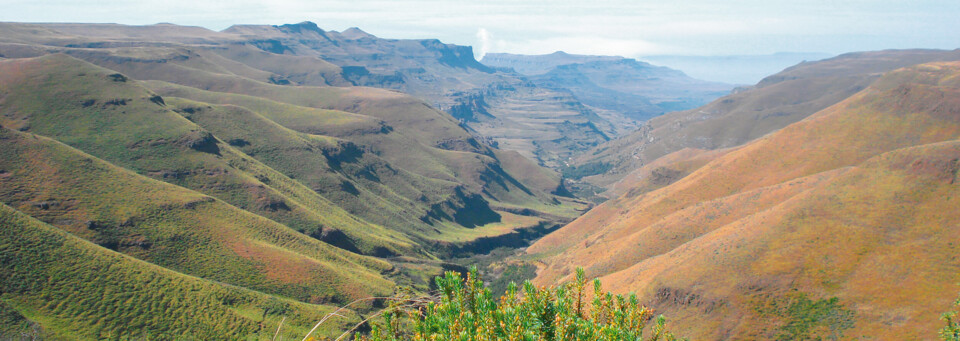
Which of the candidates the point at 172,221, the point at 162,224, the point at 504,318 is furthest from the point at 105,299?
the point at 504,318

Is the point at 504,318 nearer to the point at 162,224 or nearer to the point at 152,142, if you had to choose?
the point at 162,224

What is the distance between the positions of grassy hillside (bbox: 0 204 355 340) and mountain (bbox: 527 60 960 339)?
57.1 meters

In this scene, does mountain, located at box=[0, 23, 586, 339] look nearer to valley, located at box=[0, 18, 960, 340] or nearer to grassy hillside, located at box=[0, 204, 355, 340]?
grassy hillside, located at box=[0, 204, 355, 340]

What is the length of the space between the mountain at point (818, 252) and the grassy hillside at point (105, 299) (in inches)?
2249

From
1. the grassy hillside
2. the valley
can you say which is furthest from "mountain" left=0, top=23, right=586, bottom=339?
the valley

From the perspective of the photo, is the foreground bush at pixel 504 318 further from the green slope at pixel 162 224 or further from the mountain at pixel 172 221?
the green slope at pixel 162 224

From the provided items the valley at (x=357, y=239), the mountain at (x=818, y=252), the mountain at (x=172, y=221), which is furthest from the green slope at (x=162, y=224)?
the mountain at (x=818, y=252)

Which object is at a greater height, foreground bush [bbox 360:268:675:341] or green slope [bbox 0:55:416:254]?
foreground bush [bbox 360:268:675:341]

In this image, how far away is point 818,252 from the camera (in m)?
78.1

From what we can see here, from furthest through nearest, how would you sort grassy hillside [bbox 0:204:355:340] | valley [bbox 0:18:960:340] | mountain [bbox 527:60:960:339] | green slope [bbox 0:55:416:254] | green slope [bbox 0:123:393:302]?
green slope [bbox 0:55:416:254]
green slope [bbox 0:123:393:302]
mountain [bbox 527:60:960:339]
valley [bbox 0:18:960:340]
grassy hillside [bbox 0:204:355:340]

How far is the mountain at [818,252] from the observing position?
67.1m

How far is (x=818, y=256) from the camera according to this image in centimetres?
7725

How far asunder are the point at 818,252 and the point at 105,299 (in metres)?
100

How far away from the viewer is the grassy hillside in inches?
2410
